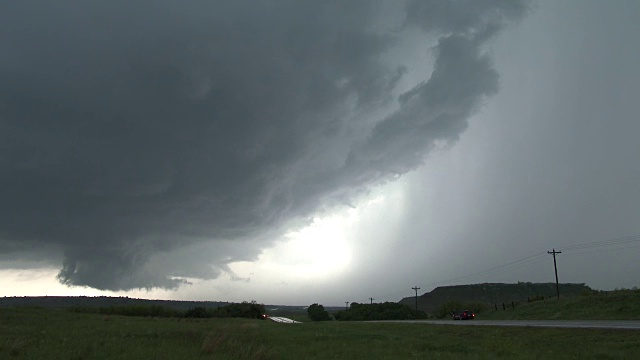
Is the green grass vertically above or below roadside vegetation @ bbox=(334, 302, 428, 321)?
above

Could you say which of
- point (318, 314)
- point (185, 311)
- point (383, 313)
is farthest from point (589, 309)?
point (185, 311)

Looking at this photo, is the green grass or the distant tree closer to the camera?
the green grass

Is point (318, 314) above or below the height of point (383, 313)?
below

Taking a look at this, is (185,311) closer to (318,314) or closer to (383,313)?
(318,314)

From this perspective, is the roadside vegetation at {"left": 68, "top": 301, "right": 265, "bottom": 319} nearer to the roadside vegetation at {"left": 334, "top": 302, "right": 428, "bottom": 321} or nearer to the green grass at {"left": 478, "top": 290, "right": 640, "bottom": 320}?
the roadside vegetation at {"left": 334, "top": 302, "right": 428, "bottom": 321}

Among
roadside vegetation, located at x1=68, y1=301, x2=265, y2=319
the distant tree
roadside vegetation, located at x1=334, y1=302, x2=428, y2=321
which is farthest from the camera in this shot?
the distant tree

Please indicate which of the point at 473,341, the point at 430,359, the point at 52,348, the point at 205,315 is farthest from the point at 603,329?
the point at 205,315

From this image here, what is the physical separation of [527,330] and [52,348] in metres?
31.1

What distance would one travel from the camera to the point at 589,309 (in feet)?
182

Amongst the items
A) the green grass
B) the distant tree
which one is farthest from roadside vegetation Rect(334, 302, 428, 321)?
the green grass

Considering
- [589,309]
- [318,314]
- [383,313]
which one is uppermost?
[589,309]

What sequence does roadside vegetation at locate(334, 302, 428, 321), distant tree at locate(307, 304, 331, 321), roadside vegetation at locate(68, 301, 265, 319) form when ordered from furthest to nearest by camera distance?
distant tree at locate(307, 304, 331, 321)
roadside vegetation at locate(68, 301, 265, 319)
roadside vegetation at locate(334, 302, 428, 321)

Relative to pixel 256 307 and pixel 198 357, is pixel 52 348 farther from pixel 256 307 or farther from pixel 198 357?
pixel 256 307

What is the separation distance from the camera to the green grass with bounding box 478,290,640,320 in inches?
1932
